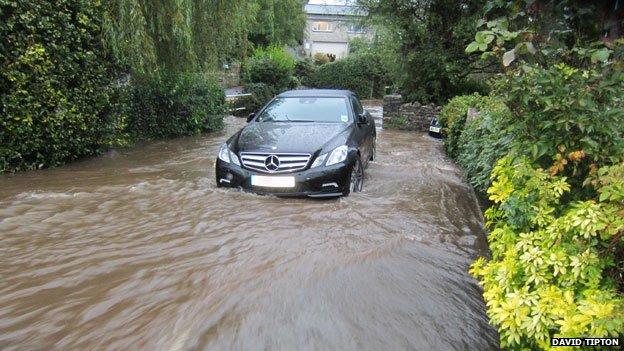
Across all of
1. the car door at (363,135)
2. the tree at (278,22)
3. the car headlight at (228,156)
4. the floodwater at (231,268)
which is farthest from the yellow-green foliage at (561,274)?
the tree at (278,22)

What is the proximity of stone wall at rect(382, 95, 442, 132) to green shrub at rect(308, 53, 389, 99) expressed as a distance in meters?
13.5

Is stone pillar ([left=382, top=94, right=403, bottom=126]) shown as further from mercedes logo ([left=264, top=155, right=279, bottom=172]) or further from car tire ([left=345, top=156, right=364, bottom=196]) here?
mercedes logo ([left=264, top=155, right=279, bottom=172])

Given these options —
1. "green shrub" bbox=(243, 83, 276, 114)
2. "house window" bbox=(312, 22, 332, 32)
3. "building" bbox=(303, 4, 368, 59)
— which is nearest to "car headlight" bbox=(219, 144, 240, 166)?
"green shrub" bbox=(243, 83, 276, 114)

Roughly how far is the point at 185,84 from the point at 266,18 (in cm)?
1846

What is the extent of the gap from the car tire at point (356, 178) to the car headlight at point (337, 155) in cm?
27

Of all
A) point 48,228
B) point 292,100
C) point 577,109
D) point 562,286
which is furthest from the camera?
point 292,100

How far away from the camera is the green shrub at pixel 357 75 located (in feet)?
94.3

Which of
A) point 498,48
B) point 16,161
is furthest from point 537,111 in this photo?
point 16,161

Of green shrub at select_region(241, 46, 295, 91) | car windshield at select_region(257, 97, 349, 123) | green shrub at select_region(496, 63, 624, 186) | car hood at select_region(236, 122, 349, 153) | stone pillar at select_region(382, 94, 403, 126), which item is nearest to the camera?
green shrub at select_region(496, 63, 624, 186)

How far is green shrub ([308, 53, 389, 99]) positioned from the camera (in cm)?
2875

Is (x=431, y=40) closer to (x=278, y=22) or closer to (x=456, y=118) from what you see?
Result: (x=456, y=118)

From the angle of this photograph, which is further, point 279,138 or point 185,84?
point 185,84

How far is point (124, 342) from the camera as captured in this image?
3023 millimetres

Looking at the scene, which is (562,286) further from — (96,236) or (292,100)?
(292,100)
